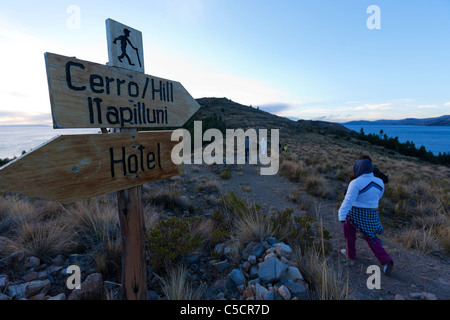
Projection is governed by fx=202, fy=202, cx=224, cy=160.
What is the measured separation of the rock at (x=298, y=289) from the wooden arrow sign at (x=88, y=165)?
1978 mm

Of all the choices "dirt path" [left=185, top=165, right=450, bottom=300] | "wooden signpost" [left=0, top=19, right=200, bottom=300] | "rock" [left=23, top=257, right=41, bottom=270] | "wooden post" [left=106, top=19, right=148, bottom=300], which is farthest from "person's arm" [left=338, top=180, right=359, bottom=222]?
"rock" [left=23, top=257, right=41, bottom=270]

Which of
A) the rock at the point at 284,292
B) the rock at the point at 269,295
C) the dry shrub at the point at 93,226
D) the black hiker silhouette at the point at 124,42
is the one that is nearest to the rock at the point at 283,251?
the rock at the point at 284,292

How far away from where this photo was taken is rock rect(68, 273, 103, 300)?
87.0 inches

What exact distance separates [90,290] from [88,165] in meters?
1.67

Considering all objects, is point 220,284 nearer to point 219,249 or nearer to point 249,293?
point 249,293

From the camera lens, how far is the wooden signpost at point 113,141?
Answer: 136 cm

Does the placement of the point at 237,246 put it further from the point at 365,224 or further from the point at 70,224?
the point at 70,224

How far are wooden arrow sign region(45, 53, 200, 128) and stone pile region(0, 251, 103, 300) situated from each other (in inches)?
75.9

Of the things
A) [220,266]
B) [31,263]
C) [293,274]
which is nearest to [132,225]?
[220,266]

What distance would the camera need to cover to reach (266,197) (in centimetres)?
730

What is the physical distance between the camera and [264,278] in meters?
2.53

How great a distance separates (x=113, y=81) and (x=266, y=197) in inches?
253

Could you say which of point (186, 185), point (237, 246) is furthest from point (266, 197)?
point (237, 246)

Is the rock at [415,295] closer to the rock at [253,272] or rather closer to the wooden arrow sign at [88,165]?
the rock at [253,272]
